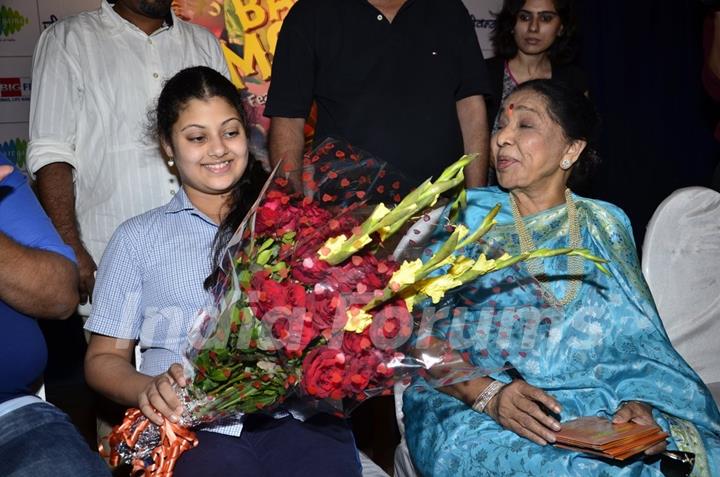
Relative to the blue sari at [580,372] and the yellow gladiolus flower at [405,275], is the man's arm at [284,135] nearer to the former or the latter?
the blue sari at [580,372]

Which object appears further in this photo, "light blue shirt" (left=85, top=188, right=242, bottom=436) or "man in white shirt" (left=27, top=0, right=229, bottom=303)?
"man in white shirt" (left=27, top=0, right=229, bottom=303)

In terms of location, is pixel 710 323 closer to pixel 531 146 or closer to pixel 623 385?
pixel 623 385

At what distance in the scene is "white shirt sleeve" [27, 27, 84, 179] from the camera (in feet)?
9.12

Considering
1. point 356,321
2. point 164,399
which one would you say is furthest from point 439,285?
point 164,399

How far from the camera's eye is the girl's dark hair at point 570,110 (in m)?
2.40

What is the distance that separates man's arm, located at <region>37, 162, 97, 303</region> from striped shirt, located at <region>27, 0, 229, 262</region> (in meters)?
0.08

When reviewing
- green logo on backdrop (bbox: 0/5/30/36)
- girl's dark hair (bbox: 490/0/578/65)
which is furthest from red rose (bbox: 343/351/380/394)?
green logo on backdrop (bbox: 0/5/30/36)

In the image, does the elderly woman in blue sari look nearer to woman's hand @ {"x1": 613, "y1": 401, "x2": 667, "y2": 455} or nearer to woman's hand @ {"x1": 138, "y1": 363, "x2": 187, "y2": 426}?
woman's hand @ {"x1": 613, "y1": 401, "x2": 667, "y2": 455}

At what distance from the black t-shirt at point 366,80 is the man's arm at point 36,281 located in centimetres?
137

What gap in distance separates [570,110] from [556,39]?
4.83 feet

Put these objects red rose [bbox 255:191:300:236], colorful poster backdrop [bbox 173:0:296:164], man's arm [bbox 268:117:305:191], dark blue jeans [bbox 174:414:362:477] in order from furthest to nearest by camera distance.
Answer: colorful poster backdrop [bbox 173:0:296:164]
man's arm [bbox 268:117:305:191]
dark blue jeans [bbox 174:414:362:477]
red rose [bbox 255:191:300:236]

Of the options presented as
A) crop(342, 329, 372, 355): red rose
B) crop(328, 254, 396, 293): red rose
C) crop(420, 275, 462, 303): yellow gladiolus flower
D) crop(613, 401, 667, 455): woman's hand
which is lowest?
crop(613, 401, 667, 455): woman's hand

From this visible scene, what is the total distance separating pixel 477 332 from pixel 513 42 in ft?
8.09

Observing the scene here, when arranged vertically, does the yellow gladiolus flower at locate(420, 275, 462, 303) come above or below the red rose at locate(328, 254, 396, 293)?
below
